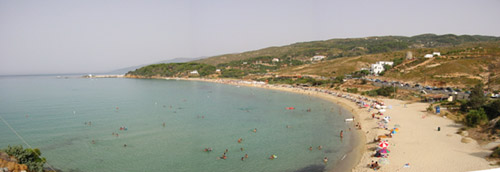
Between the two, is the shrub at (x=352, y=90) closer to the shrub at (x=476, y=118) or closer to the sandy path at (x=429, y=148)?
the sandy path at (x=429, y=148)

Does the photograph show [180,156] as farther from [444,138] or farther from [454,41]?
[454,41]

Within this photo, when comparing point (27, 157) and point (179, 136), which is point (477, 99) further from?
point (27, 157)

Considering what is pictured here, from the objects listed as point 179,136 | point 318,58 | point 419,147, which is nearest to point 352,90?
point 419,147

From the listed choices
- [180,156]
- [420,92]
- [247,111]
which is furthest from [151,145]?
[420,92]

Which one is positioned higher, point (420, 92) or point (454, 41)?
point (454, 41)

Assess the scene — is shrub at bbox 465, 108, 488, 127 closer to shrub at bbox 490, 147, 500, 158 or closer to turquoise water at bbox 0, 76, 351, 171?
shrub at bbox 490, 147, 500, 158

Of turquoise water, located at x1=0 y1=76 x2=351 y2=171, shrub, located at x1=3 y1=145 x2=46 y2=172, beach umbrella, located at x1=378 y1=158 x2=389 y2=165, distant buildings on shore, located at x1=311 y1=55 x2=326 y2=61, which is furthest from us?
distant buildings on shore, located at x1=311 y1=55 x2=326 y2=61

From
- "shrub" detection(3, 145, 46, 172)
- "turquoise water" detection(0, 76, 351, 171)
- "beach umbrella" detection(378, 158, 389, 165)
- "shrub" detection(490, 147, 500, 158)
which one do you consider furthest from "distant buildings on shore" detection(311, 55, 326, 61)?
"shrub" detection(3, 145, 46, 172)

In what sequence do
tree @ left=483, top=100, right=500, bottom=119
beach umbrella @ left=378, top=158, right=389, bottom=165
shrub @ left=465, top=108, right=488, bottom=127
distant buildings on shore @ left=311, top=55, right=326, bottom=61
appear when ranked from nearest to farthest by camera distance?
1. beach umbrella @ left=378, top=158, right=389, bottom=165
2. shrub @ left=465, top=108, right=488, bottom=127
3. tree @ left=483, top=100, right=500, bottom=119
4. distant buildings on shore @ left=311, top=55, right=326, bottom=61
